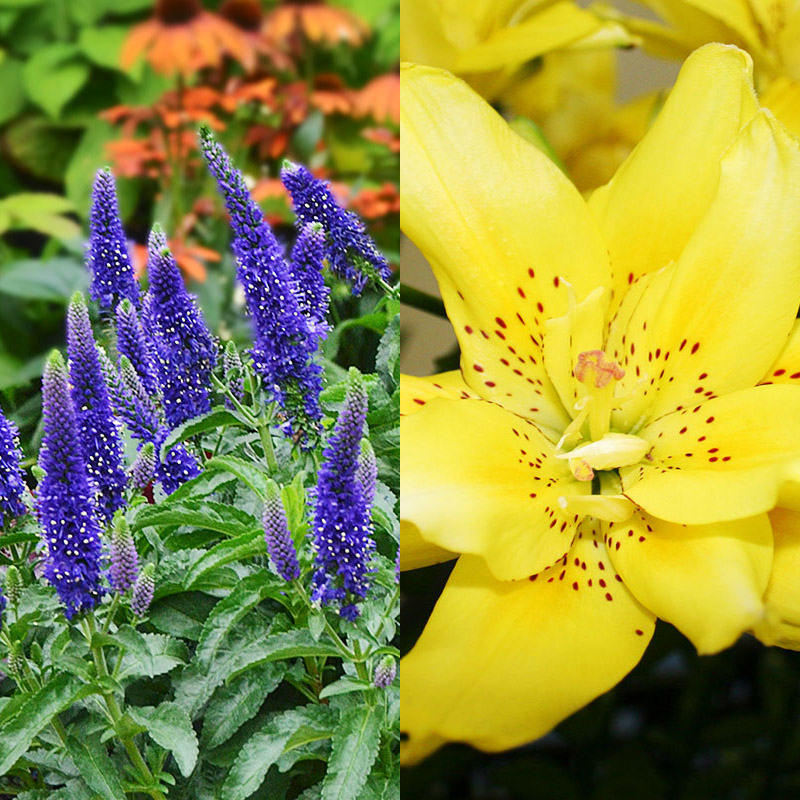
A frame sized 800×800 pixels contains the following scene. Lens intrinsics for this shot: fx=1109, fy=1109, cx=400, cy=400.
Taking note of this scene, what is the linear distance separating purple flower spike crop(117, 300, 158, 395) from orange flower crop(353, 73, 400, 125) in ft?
2.17

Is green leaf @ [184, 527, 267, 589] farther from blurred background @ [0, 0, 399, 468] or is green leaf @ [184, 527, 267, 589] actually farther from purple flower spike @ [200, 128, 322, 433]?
blurred background @ [0, 0, 399, 468]

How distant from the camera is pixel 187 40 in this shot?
1.28 meters

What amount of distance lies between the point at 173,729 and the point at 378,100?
0.84 meters

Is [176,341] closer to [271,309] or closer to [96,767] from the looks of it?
[271,309]

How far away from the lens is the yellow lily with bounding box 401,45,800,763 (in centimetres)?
26

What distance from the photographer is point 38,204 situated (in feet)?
4.19

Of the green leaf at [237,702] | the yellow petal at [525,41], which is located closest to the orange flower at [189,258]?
the green leaf at [237,702]

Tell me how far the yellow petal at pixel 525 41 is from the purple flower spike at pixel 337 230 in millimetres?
158

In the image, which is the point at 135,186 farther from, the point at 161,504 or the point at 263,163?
the point at 161,504

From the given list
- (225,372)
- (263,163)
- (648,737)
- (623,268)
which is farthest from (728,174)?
(263,163)

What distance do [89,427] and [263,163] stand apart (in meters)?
0.81

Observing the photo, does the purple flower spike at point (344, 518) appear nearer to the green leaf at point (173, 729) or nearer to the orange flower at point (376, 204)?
the green leaf at point (173, 729)

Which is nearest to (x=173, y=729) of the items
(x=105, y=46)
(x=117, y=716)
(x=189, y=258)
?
(x=117, y=716)

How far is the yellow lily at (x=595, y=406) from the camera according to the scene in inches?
10.2
